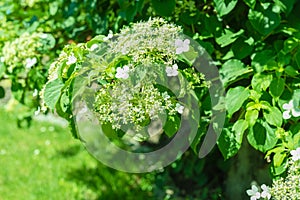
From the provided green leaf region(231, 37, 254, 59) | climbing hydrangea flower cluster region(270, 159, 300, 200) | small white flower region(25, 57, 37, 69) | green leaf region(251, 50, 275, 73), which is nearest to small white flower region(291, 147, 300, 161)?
climbing hydrangea flower cluster region(270, 159, 300, 200)

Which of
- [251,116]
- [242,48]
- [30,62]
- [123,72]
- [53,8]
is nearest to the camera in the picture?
[123,72]

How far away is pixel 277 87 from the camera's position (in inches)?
65.9

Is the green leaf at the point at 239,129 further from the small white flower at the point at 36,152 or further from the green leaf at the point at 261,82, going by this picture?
the small white flower at the point at 36,152

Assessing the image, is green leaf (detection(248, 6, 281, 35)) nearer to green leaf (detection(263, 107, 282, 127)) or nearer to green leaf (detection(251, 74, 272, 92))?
green leaf (detection(251, 74, 272, 92))

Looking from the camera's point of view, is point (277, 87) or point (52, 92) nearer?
point (52, 92)

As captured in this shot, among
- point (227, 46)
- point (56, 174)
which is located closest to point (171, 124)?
point (227, 46)

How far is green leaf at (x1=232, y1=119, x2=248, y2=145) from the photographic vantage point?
164 centimetres

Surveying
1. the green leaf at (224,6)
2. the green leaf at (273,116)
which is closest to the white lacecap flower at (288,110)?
the green leaf at (273,116)

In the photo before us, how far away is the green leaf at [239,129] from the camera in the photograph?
5.37 ft

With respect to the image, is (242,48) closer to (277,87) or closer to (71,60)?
(277,87)

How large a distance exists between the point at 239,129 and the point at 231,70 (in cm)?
26

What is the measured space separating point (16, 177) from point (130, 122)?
2163mm

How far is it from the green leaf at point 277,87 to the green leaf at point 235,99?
76 millimetres

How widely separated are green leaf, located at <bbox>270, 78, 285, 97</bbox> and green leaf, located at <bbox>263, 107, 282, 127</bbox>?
0.06m
